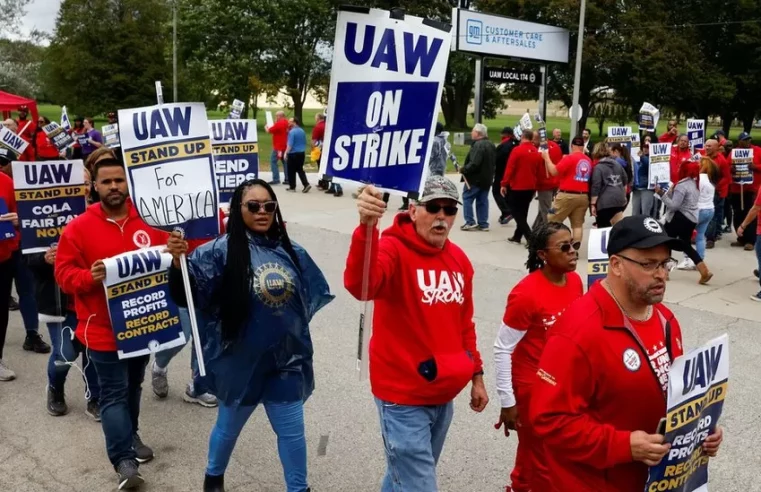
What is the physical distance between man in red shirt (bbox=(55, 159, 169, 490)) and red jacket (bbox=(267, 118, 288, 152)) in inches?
565

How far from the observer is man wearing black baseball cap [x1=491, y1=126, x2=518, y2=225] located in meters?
13.4

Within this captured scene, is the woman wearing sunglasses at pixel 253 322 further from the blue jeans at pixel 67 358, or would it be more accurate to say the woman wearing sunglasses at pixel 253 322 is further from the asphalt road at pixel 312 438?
the blue jeans at pixel 67 358

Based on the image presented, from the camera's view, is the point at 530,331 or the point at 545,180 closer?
the point at 530,331

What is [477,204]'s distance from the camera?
518 inches

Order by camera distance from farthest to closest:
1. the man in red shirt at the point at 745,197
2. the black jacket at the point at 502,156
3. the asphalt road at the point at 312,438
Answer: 1. the black jacket at the point at 502,156
2. the man in red shirt at the point at 745,197
3. the asphalt road at the point at 312,438

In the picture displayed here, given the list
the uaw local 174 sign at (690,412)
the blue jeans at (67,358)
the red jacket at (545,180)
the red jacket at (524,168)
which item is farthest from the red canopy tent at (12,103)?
the uaw local 174 sign at (690,412)

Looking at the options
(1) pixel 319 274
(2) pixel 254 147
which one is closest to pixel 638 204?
(2) pixel 254 147

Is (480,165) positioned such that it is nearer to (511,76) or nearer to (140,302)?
(140,302)

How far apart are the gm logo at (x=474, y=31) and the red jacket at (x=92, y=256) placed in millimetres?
23542

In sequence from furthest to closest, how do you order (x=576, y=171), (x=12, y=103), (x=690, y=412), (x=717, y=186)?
1. (x=12, y=103)
2. (x=717, y=186)
3. (x=576, y=171)
4. (x=690, y=412)

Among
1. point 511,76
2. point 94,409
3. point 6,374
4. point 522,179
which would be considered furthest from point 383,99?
point 511,76

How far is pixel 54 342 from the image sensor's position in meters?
5.55

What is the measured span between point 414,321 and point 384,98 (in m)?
1.01

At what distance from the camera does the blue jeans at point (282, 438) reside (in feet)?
12.1
